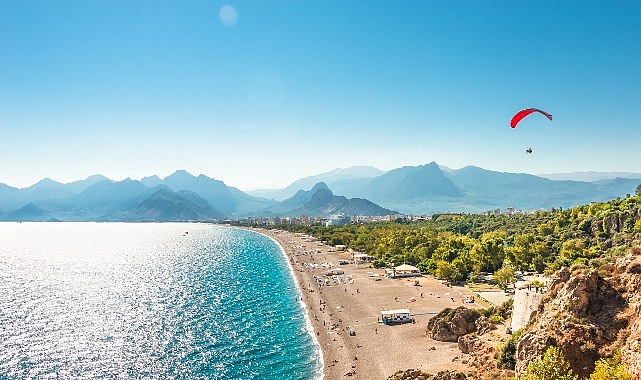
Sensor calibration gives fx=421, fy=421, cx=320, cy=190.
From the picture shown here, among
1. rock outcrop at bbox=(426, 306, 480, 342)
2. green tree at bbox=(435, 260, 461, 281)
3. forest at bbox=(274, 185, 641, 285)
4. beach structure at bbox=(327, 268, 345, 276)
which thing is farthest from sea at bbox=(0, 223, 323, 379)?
forest at bbox=(274, 185, 641, 285)

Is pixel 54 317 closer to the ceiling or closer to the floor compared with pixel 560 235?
closer to the floor

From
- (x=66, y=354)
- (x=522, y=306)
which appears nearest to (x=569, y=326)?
(x=522, y=306)

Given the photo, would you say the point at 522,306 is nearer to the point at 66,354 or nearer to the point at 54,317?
the point at 66,354

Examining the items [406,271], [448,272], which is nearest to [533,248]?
[448,272]

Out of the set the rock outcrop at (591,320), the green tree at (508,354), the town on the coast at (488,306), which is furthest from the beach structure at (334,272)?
the rock outcrop at (591,320)

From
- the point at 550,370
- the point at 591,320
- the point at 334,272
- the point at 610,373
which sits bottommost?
the point at 334,272

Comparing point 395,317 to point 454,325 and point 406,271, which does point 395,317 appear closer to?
point 454,325

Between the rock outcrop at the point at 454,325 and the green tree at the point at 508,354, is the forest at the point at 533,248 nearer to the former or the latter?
the rock outcrop at the point at 454,325
